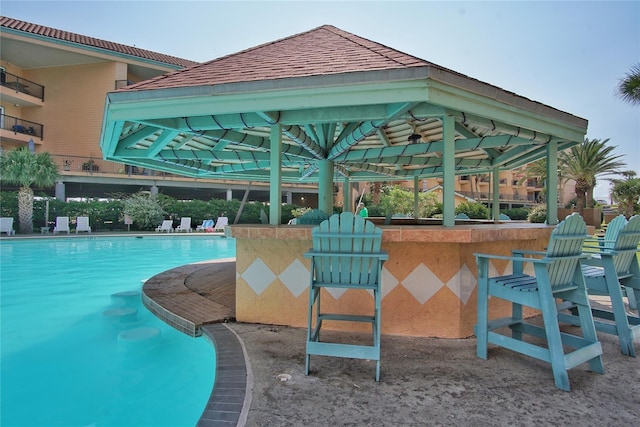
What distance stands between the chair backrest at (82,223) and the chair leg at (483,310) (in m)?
21.0

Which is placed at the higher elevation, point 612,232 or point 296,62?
point 296,62

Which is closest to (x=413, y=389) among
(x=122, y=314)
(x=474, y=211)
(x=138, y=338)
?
(x=138, y=338)

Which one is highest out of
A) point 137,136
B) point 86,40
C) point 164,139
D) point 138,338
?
point 86,40

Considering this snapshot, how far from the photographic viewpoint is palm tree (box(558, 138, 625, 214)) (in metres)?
21.9

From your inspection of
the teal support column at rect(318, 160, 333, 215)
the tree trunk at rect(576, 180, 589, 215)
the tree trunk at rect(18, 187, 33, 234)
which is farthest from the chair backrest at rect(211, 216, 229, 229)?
the tree trunk at rect(576, 180, 589, 215)

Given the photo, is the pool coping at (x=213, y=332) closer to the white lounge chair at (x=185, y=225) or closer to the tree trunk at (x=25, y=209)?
the white lounge chair at (x=185, y=225)

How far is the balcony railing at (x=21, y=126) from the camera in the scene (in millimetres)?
21266

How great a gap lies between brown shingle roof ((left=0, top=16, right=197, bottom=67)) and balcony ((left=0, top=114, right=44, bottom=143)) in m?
5.30

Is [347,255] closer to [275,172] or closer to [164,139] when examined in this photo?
A: [275,172]

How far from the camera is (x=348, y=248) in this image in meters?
2.90

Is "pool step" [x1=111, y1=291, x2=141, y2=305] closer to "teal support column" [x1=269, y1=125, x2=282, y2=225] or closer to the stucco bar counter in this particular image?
the stucco bar counter

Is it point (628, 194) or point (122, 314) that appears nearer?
point (122, 314)

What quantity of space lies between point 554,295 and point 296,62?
341 cm

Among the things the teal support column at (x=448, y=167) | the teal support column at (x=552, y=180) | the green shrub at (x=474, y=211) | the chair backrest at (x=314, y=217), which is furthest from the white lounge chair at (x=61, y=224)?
the teal support column at (x=552, y=180)
